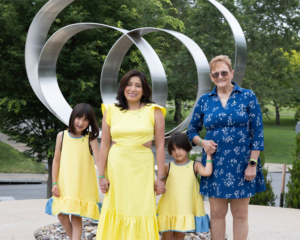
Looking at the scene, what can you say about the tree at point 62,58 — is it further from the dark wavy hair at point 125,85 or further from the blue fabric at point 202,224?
the blue fabric at point 202,224

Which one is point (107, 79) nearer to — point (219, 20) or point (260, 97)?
point (219, 20)

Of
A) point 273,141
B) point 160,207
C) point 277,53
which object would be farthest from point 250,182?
point 273,141

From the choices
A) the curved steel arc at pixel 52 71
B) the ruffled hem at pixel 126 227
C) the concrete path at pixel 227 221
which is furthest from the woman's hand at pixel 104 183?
the curved steel arc at pixel 52 71

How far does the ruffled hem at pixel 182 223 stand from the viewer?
3219 mm

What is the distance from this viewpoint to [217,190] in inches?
120

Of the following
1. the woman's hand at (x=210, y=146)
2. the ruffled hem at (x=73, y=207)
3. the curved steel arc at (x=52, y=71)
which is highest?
the curved steel arc at (x=52, y=71)

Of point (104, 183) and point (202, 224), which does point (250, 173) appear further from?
point (104, 183)

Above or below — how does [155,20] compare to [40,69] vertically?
above

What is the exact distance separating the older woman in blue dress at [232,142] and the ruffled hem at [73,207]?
112cm

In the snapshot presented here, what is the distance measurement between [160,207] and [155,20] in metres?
7.12

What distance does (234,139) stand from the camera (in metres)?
2.97

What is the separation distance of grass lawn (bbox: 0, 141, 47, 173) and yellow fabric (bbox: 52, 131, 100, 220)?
12086mm

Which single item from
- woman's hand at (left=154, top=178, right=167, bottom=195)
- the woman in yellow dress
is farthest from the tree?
woman's hand at (left=154, top=178, right=167, bottom=195)

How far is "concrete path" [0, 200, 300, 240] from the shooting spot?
4324 millimetres
